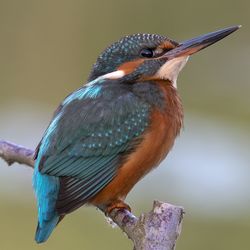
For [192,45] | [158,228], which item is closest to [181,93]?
[192,45]

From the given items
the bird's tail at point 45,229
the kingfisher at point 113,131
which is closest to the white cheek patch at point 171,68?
the kingfisher at point 113,131

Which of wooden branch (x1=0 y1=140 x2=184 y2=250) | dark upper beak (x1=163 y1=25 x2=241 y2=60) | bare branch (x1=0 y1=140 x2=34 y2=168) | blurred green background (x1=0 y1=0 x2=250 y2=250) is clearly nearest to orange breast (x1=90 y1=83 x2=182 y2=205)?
dark upper beak (x1=163 y1=25 x2=241 y2=60)

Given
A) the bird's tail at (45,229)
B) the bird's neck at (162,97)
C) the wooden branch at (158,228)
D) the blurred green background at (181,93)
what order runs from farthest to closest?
the blurred green background at (181,93) < the bird's neck at (162,97) < the bird's tail at (45,229) < the wooden branch at (158,228)

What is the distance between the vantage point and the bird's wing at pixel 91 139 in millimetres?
3012

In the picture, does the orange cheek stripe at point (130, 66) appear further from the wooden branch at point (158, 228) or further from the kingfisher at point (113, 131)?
the wooden branch at point (158, 228)

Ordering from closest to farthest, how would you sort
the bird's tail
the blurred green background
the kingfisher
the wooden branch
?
the wooden branch
the bird's tail
the kingfisher
the blurred green background

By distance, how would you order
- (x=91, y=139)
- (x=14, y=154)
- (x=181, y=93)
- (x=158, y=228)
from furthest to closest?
(x=181, y=93) → (x=14, y=154) → (x=91, y=139) → (x=158, y=228)

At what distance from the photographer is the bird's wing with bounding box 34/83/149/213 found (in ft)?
9.88

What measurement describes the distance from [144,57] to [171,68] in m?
0.10

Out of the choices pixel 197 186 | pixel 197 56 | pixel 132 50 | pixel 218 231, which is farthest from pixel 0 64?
pixel 132 50

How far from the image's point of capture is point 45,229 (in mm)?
2900

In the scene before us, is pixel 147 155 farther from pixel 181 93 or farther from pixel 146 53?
pixel 181 93

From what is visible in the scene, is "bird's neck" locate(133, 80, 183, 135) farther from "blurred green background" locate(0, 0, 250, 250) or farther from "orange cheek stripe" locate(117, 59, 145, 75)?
"blurred green background" locate(0, 0, 250, 250)

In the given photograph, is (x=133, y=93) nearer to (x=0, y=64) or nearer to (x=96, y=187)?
(x=96, y=187)
